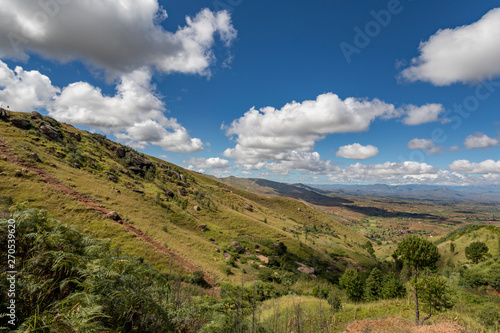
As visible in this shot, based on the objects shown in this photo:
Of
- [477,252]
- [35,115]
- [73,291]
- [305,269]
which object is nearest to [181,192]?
[305,269]

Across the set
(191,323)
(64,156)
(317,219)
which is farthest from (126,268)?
(317,219)

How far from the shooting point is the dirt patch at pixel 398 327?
13547mm

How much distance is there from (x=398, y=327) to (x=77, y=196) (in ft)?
147

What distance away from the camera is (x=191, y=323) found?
6.18m

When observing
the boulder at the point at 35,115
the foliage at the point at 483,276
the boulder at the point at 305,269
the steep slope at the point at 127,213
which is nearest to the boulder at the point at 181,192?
the steep slope at the point at 127,213

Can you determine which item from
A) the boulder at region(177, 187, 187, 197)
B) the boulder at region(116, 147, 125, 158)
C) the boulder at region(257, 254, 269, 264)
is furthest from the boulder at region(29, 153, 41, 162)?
the boulder at region(257, 254, 269, 264)

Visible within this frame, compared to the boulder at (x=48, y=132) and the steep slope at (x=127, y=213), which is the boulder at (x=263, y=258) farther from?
the boulder at (x=48, y=132)

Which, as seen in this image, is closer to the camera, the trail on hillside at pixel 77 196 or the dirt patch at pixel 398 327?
the dirt patch at pixel 398 327

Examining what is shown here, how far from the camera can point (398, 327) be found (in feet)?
49.4

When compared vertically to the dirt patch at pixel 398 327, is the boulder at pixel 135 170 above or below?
above

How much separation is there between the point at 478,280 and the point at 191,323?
47.5m

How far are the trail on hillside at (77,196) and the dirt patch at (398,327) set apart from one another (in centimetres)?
2094

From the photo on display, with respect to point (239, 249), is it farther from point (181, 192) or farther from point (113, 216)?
point (181, 192)

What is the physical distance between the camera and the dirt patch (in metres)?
13.5
